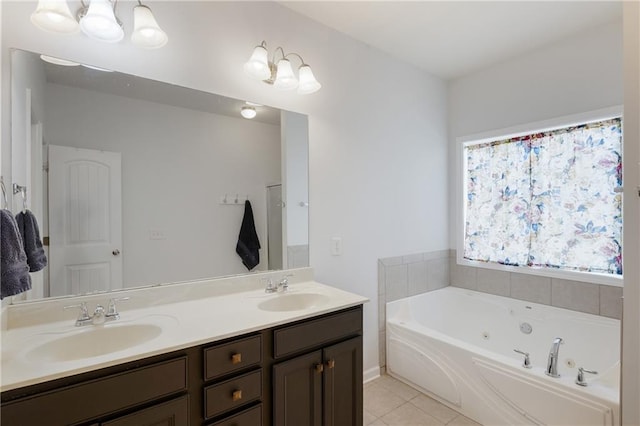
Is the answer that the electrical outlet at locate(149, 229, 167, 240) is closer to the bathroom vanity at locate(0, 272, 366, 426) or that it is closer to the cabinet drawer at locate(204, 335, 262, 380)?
the bathroom vanity at locate(0, 272, 366, 426)

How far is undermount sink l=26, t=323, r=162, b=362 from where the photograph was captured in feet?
3.74

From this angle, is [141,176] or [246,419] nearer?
[246,419]

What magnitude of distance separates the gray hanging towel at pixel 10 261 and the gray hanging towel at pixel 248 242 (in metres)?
0.99

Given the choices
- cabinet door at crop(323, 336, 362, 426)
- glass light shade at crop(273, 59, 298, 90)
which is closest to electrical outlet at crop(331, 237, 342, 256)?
cabinet door at crop(323, 336, 362, 426)

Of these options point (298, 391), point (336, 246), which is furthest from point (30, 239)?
point (336, 246)

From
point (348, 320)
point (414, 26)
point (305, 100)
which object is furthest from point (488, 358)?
point (414, 26)

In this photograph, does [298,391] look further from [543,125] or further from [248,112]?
[543,125]

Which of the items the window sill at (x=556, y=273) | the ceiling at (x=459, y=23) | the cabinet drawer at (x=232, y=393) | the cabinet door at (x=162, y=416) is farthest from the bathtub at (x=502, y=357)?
the ceiling at (x=459, y=23)

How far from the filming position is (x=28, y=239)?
117 centimetres

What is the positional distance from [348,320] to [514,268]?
194 cm

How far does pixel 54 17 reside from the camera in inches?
49.8

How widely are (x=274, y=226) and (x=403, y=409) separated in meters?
1.54

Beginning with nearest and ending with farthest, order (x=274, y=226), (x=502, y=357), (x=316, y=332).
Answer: (x=316, y=332) < (x=502, y=357) < (x=274, y=226)

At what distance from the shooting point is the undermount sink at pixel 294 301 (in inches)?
69.7
